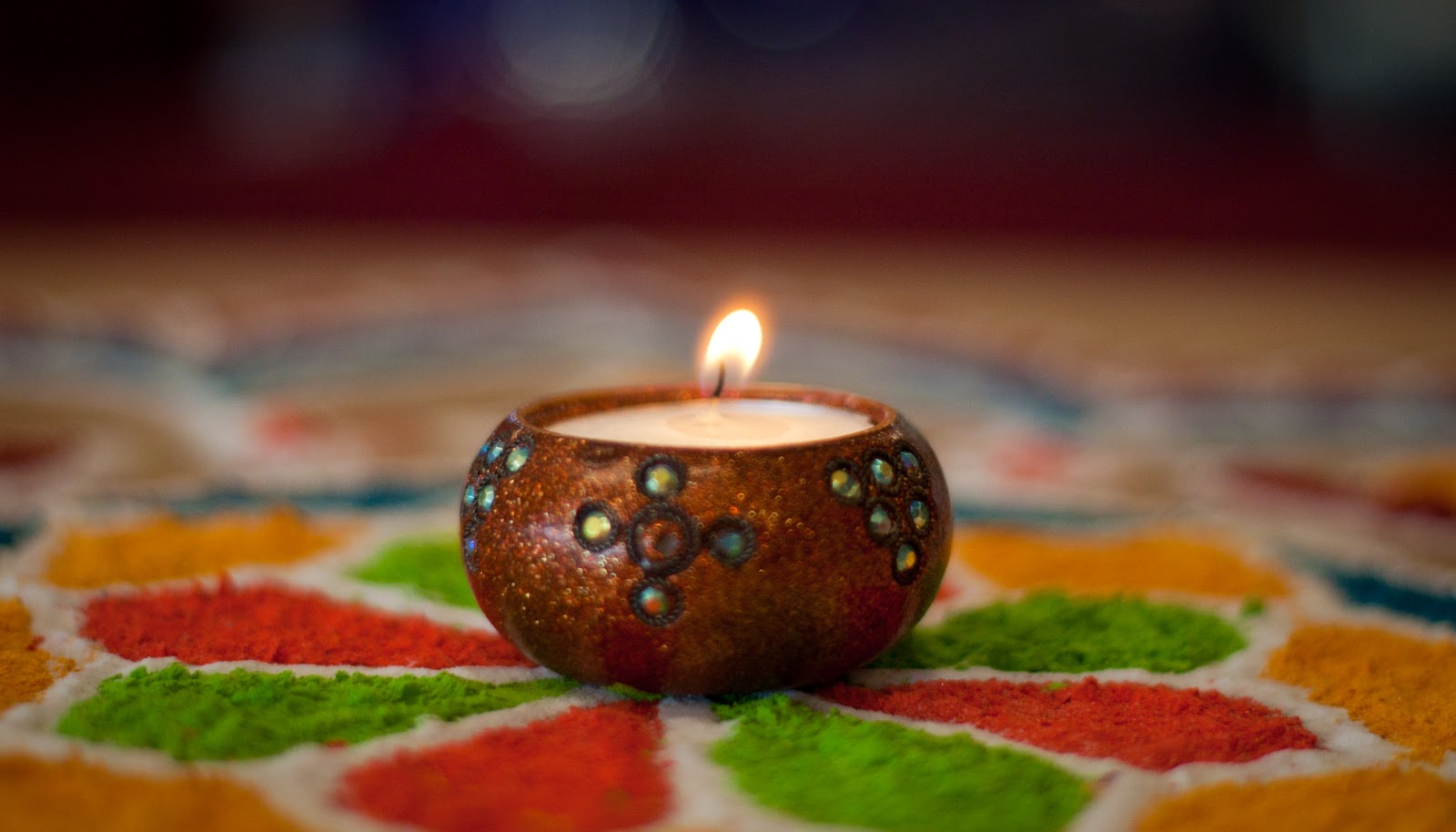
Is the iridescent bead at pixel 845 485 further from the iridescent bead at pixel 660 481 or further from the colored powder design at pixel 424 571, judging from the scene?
the colored powder design at pixel 424 571

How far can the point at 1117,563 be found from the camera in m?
0.78

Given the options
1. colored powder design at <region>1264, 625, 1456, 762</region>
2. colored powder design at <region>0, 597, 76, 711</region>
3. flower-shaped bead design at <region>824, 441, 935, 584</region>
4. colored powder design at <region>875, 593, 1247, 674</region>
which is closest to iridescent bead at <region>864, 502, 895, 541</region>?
flower-shaped bead design at <region>824, 441, 935, 584</region>

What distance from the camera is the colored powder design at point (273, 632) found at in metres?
0.58

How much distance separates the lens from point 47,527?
790mm

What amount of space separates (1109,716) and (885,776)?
125 mm

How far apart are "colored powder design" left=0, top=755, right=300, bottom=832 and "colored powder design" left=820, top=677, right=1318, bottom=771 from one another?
248 mm

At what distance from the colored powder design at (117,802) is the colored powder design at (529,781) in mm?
36

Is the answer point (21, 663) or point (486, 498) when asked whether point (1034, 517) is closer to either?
point (486, 498)

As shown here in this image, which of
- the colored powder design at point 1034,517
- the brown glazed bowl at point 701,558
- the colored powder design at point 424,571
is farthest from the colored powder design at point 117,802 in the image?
the colored powder design at point 1034,517

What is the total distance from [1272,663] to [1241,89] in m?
4.07

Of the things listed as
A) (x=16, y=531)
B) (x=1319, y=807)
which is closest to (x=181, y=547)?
(x=16, y=531)

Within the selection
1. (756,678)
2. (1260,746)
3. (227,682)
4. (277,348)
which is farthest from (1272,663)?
(277,348)

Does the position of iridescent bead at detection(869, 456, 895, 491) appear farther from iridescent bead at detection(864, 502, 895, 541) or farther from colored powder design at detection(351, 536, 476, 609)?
colored powder design at detection(351, 536, 476, 609)

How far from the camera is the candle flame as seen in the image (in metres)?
0.60
